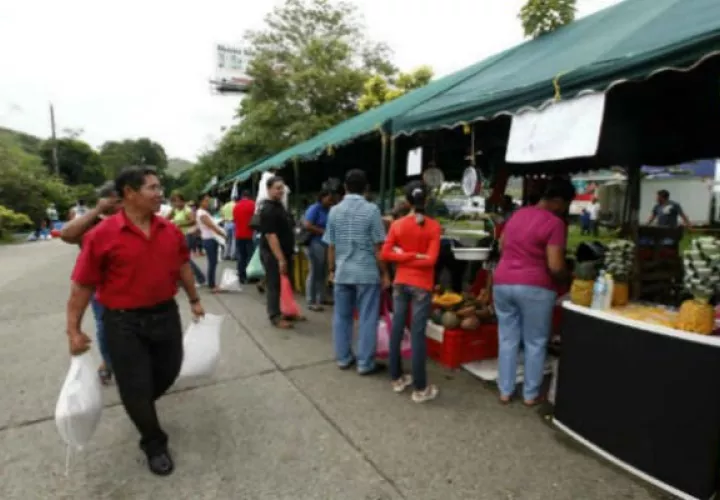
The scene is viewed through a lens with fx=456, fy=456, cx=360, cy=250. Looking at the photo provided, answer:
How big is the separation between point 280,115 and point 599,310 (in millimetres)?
18850

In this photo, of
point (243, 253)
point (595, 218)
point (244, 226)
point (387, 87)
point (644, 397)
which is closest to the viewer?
point (644, 397)

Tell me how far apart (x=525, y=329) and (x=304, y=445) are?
5.69ft

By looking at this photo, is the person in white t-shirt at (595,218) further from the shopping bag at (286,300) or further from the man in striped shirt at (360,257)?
the man in striped shirt at (360,257)

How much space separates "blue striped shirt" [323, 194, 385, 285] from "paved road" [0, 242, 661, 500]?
919 mm

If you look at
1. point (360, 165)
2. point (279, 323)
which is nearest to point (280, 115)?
point (360, 165)

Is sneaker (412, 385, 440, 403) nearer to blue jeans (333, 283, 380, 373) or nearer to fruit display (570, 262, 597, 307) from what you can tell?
blue jeans (333, 283, 380, 373)

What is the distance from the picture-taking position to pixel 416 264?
132 inches

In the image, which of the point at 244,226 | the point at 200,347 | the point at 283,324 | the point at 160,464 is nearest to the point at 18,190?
the point at 244,226

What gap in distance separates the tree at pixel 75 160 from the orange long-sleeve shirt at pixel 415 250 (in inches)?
2348

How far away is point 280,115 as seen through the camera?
65.3ft

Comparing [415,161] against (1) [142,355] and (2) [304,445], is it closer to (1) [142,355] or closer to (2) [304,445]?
(2) [304,445]

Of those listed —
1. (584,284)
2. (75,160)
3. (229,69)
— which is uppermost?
(229,69)

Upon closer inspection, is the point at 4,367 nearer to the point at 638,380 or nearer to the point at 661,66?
the point at 638,380

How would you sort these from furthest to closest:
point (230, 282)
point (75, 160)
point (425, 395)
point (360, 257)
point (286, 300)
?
point (75, 160) < point (230, 282) < point (286, 300) < point (360, 257) < point (425, 395)
